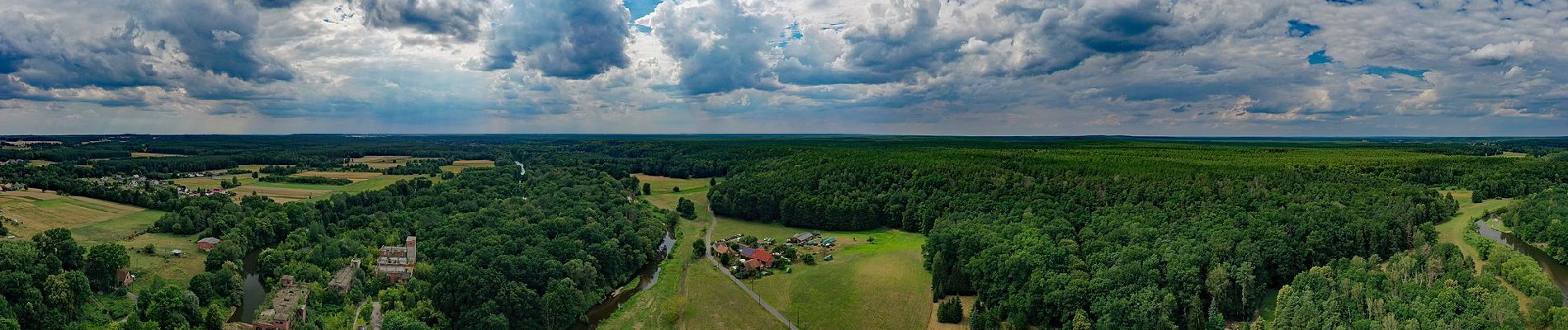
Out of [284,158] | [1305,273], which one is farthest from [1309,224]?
[284,158]

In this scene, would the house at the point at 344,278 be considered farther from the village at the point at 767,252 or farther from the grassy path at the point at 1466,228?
the grassy path at the point at 1466,228

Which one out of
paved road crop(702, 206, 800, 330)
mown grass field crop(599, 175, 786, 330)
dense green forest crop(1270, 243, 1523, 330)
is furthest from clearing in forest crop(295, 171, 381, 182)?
dense green forest crop(1270, 243, 1523, 330)

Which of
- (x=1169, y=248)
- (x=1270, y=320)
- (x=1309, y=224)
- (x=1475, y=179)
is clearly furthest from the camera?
(x=1475, y=179)

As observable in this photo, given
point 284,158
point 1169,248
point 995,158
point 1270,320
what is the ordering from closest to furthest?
point 1270,320, point 1169,248, point 995,158, point 284,158

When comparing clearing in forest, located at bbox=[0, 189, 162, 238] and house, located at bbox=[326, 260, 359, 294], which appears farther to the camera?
clearing in forest, located at bbox=[0, 189, 162, 238]

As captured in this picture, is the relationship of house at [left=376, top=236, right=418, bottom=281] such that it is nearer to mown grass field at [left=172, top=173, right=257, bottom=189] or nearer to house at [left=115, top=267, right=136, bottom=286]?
house at [left=115, top=267, right=136, bottom=286]

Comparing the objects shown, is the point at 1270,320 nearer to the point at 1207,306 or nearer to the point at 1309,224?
the point at 1207,306
